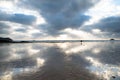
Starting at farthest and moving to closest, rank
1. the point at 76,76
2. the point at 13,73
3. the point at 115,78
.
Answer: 1. the point at 13,73
2. the point at 76,76
3. the point at 115,78

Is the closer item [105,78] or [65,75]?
[105,78]

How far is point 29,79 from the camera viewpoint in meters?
26.0

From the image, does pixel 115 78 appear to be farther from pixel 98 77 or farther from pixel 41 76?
pixel 41 76

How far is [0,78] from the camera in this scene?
26766 millimetres

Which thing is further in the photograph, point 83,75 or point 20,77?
point 83,75

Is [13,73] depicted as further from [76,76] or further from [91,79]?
[91,79]

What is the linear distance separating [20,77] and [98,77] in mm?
11194

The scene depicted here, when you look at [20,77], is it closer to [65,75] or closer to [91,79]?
[65,75]

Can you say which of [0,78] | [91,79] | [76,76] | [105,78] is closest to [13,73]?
[0,78]

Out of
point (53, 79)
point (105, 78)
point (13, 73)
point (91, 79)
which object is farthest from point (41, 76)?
point (105, 78)

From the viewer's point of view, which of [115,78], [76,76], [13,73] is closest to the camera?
[115,78]

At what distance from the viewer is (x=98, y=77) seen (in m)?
26.8

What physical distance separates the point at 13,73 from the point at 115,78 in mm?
15574

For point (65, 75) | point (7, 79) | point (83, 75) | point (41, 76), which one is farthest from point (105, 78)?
point (7, 79)
